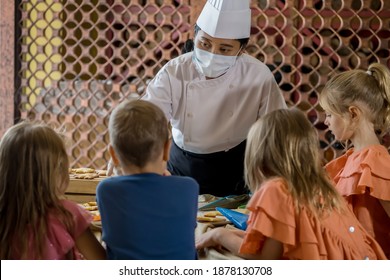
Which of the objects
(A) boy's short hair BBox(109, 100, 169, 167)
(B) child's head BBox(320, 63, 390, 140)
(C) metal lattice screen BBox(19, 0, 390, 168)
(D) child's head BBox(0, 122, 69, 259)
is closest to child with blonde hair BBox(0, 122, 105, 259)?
(D) child's head BBox(0, 122, 69, 259)

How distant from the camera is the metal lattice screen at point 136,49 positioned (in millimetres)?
4535

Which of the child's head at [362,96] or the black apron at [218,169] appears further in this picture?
the black apron at [218,169]

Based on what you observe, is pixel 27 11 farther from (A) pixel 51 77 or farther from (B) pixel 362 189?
(B) pixel 362 189

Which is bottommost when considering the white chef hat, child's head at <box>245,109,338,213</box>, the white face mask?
child's head at <box>245,109,338,213</box>

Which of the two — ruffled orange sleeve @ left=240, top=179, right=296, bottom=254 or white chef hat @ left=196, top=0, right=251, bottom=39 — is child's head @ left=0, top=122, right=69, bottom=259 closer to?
ruffled orange sleeve @ left=240, top=179, right=296, bottom=254

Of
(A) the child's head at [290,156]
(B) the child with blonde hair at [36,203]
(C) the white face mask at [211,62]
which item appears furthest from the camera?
(C) the white face mask at [211,62]

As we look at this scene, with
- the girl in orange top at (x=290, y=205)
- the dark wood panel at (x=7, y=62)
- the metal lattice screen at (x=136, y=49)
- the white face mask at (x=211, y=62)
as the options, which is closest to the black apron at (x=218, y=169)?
the white face mask at (x=211, y=62)

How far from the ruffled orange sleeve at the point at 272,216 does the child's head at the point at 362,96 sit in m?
0.60

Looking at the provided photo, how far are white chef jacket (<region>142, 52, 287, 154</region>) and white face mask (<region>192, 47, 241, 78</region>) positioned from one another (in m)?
0.02

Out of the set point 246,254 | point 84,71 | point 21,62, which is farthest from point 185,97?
point 21,62

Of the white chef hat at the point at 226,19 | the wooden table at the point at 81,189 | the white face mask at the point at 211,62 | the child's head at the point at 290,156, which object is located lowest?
the wooden table at the point at 81,189

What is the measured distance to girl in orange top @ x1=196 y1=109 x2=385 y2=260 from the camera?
166 centimetres

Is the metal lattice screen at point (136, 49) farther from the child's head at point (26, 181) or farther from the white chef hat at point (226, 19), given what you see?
the child's head at point (26, 181)

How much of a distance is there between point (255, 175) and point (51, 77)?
12.7 ft
